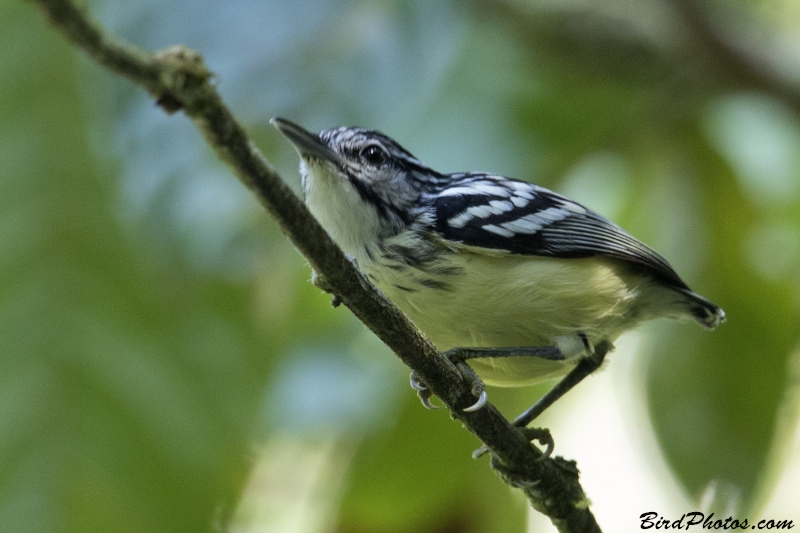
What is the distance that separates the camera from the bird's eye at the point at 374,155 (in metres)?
3.52

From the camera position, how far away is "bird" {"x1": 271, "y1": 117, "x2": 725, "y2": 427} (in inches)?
119

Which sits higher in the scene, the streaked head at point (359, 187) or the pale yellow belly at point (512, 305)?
the streaked head at point (359, 187)

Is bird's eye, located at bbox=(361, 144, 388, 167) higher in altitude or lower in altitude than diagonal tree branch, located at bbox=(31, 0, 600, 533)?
higher

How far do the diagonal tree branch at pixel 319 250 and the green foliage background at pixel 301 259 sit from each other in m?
1.00

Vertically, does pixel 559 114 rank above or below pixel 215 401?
above

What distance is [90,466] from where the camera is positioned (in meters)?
2.97

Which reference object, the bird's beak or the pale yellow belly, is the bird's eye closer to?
the bird's beak

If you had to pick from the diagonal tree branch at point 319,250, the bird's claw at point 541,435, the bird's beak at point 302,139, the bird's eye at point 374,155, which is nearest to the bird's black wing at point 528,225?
the bird's eye at point 374,155

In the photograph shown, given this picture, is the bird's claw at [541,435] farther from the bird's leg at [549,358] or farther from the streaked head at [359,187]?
the streaked head at [359,187]

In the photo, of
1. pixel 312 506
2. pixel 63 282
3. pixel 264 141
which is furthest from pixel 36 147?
pixel 312 506

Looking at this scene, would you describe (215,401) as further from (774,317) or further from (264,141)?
(774,317)

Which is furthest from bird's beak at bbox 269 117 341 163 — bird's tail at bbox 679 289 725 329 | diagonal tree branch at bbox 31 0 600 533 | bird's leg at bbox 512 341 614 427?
bird's tail at bbox 679 289 725 329

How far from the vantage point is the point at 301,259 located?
3713 mm

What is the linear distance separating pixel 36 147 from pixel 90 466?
142 cm
